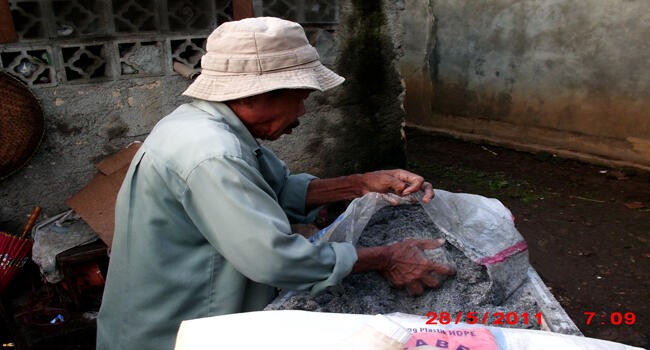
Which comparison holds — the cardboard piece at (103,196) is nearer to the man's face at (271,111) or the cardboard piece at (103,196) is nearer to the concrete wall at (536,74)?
the man's face at (271,111)

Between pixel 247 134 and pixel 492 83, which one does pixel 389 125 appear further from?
pixel 492 83

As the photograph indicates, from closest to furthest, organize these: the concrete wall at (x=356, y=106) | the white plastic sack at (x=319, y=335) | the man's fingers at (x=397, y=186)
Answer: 1. the white plastic sack at (x=319, y=335)
2. the man's fingers at (x=397, y=186)
3. the concrete wall at (x=356, y=106)

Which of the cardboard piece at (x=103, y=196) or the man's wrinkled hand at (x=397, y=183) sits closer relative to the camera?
the man's wrinkled hand at (x=397, y=183)

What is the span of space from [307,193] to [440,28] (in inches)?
240

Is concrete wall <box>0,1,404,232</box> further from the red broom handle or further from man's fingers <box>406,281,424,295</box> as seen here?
man's fingers <box>406,281,424,295</box>

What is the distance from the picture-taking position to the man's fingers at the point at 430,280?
1521 millimetres

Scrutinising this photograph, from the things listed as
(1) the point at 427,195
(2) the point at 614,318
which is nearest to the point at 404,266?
(1) the point at 427,195

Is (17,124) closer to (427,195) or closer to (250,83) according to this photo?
(250,83)

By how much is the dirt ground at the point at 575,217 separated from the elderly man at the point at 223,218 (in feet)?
8.58

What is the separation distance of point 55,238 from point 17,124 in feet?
2.04

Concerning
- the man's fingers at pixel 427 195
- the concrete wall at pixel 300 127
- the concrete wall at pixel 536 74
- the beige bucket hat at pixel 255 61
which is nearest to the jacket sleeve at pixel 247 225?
the beige bucket hat at pixel 255 61

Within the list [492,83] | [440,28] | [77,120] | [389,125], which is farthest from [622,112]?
[77,120]

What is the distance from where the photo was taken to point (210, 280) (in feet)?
4.72

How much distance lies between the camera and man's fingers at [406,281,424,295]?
153 cm
